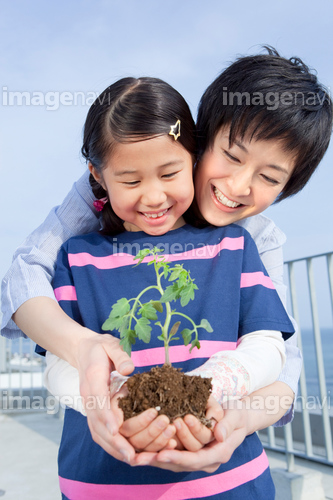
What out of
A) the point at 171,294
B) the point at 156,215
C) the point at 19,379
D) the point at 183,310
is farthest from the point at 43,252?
the point at 19,379

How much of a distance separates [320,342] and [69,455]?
232cm

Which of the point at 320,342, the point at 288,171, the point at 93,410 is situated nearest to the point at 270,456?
the point at 320,342

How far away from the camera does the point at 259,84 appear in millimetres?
1556

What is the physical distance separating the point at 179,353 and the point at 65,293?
395 mm

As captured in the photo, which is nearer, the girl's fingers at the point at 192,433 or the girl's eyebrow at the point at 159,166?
the girl's fingers at the point at 192,433

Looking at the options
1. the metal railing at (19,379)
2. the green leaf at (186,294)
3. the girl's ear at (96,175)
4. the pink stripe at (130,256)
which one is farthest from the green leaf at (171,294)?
the metal railing at (19,379)

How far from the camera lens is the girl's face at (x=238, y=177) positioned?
1.50m

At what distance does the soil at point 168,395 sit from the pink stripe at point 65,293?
507mm

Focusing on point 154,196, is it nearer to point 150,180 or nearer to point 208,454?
point 150,180

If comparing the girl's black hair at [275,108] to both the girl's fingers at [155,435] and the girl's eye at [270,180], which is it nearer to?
the girl's eye at [270,180]

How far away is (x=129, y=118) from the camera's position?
1.37 metres

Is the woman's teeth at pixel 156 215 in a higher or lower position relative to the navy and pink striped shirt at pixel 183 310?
higher

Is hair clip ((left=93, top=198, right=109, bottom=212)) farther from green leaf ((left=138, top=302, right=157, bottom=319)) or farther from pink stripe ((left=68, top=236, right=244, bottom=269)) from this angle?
green leaf ((left=138, top=302, right=157, bottom=319))

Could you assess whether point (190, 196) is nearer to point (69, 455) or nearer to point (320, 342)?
point (69, 455)
